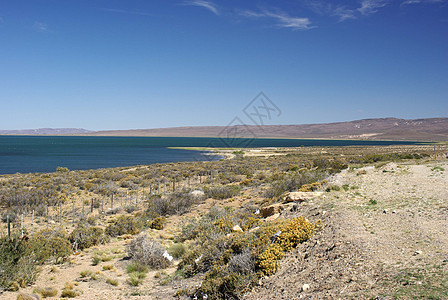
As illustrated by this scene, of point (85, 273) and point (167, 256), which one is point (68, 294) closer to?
point (85, 273)

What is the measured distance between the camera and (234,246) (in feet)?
26.9

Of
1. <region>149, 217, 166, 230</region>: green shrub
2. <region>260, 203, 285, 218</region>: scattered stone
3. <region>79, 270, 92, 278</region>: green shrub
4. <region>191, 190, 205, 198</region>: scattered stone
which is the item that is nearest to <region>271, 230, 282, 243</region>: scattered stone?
<region>260, 203, 285, 218</region>: scattered stone

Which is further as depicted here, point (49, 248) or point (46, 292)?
point (49, 248)

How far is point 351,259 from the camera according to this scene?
6.24m

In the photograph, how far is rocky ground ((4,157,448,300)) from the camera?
5238 millimetres

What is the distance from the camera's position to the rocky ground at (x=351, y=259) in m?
5.24

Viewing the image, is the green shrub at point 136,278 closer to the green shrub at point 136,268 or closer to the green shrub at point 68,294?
the green shrub at point 136,268

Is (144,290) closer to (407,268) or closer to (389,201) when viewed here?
(407,268)

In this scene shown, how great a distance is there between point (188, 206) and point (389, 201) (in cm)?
1042

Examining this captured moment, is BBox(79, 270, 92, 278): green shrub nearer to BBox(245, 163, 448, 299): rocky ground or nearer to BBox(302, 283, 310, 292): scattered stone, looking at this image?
BBox(245, 163, 448, 299): rocky ground

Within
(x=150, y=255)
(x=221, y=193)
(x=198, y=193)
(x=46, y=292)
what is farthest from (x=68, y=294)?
(x=198, y=193)

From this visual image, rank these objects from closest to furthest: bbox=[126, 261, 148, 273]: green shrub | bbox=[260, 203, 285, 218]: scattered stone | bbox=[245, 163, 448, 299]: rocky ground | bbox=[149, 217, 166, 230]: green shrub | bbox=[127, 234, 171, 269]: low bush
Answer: bbox=[245, 163, 448, 299]: rocky ground
bbox=[126, 261, 148, 273]: green shrub
bbox=[127, 234, 171, 269]: low bush
bbox=[260, 203, 285, 218]: scattered stone
bbox=[149, 217, 166, 230]: green shrub

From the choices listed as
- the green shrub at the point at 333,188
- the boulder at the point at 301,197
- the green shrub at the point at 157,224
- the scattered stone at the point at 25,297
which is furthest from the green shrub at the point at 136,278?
the green shrub at the point at 333,188

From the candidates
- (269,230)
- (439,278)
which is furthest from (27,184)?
(439,278)
